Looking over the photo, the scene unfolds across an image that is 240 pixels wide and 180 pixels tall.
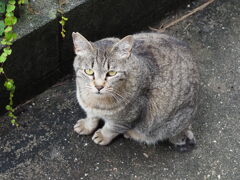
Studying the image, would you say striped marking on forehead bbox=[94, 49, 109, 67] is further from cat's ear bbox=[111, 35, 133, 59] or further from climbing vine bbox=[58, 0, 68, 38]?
climbing vine bbox=[58, 0, 68, 38]

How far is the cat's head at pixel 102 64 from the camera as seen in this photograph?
9.14ft

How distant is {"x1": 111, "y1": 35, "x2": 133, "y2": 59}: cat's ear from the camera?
2729 millimetres

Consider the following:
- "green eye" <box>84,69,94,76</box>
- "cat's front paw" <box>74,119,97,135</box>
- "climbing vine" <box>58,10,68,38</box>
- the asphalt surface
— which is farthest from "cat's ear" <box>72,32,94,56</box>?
the asphalt surface

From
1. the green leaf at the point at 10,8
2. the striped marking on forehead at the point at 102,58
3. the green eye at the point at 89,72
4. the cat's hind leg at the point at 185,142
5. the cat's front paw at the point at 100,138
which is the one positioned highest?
the green leaf at the point at 10,8

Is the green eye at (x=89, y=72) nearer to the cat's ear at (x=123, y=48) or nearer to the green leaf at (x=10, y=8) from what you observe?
the cat's ear at (x=123, y=48)

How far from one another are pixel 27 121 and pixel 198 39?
179cm

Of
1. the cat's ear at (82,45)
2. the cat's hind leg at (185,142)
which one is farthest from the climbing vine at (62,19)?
the cat's hind leg at (185,142)

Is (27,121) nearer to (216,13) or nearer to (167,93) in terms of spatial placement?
(167,93)

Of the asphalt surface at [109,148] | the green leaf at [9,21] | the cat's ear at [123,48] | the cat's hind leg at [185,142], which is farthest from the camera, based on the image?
the cat's hind leg at [185,142]

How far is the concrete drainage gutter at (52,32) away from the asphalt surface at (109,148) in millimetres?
180

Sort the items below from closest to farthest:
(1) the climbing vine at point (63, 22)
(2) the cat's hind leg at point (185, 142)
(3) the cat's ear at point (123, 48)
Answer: (3) the cat's ear at point (123, 48), (1) the climbing vine at point (63, 22), (2) the cat's hind leg at point (185, 142)

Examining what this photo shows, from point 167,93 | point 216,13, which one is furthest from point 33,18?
point 216,13

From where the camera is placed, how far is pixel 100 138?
340 centimetres

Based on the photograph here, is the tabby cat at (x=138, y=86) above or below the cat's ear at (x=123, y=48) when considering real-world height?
below
